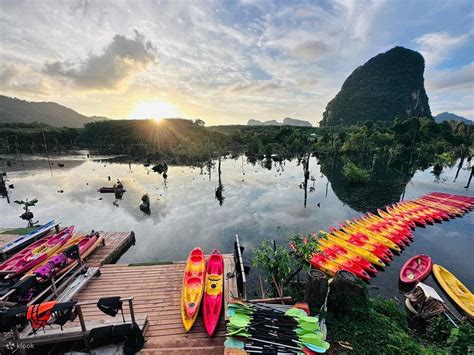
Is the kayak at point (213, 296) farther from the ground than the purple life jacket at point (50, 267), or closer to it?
closer to it

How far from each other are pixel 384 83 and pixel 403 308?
6950 inches

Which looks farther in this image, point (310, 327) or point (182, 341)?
point (182, 341)

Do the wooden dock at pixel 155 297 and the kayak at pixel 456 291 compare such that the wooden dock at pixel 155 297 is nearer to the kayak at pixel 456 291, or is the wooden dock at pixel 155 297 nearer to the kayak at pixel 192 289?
the kayak at pixel 192 289

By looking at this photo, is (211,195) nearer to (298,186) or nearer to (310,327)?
(298,186)

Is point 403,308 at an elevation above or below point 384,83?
below

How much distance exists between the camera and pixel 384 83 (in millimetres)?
146375

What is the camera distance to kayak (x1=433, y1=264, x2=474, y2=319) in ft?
33.2

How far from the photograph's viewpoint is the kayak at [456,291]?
33.2ft

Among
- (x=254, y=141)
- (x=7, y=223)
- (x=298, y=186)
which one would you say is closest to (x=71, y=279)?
(x=7, y=223)

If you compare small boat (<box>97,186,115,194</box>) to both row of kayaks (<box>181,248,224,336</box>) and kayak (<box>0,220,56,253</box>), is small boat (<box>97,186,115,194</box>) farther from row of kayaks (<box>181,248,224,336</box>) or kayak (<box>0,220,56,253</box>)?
row of kayaks (<box>181,248,224,336</box>)

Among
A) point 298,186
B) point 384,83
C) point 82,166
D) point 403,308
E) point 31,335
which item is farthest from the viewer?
point 384,83

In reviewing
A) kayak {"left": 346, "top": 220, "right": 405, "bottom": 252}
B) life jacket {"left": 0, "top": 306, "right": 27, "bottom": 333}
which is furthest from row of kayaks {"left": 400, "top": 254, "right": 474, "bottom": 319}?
life jacket {"left": 0, "top": 306, "right": 27, "bottom": 333}

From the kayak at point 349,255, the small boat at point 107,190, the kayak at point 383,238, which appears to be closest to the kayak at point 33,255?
the kayak at point 349,255

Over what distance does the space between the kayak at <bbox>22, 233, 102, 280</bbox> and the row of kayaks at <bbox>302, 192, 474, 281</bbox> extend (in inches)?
437
